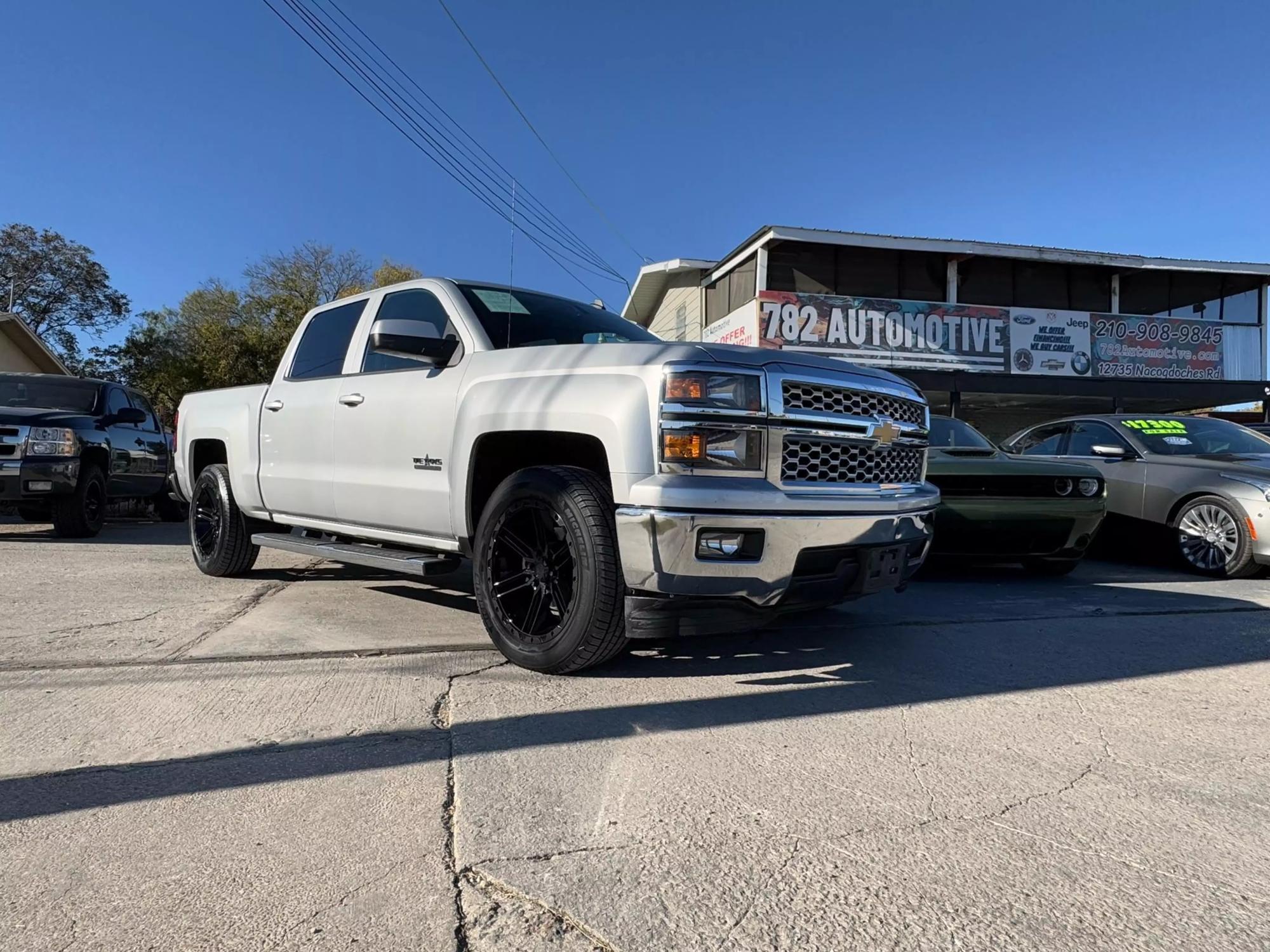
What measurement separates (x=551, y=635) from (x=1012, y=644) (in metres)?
2.43

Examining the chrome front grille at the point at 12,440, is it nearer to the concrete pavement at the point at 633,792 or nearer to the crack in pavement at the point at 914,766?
the concrete pavement at the point at 633,792

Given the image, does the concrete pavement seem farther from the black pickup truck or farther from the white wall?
the white wall

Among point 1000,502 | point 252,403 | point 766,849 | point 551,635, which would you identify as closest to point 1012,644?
point 1000,502

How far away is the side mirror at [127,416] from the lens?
912 cm

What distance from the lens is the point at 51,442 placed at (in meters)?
8.08

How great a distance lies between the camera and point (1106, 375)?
1970 centimetres

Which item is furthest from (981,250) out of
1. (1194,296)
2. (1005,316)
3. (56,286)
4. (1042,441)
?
(56,286)

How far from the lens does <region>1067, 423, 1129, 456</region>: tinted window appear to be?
7.64 metres

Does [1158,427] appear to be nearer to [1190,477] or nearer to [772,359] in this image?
[1190,477]

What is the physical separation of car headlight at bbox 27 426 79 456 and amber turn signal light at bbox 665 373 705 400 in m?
7.67

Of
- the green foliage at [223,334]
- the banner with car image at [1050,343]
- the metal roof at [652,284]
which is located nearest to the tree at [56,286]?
the green foliage at [223,334]

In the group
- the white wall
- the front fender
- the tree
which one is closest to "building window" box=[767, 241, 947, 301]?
the white wall

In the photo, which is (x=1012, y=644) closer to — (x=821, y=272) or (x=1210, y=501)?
→ (x=1210, y=501)

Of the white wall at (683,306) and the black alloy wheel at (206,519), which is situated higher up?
the white wall at (683,306)
